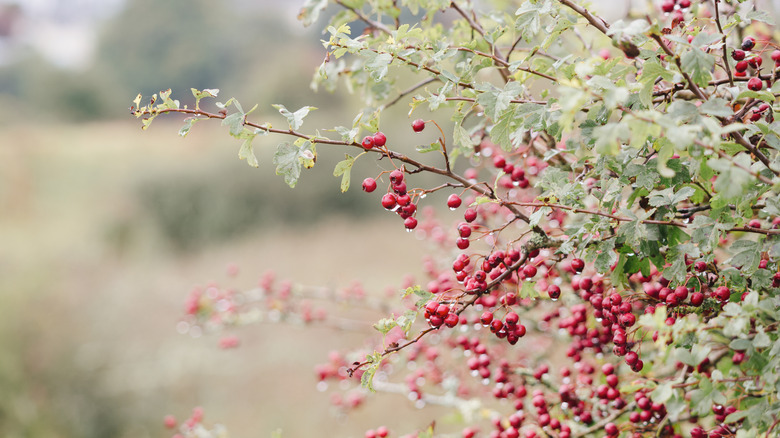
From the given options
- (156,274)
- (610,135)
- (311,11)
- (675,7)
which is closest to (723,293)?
(610,135)

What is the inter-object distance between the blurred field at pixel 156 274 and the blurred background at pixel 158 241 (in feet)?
0.05

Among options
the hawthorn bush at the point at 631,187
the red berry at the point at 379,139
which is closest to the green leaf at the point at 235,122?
the hawthorn bush at the point at 631,187

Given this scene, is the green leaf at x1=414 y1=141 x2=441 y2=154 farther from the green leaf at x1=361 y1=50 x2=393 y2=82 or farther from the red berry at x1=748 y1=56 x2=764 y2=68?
the red berry at x1=748 y1=56 x2=764 y2=68

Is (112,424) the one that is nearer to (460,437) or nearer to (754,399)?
(460,437)

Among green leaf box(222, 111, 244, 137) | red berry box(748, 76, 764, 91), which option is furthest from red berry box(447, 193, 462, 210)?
red berry box(748, 76, 764, 91)

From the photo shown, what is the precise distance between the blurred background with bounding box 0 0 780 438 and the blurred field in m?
0.01

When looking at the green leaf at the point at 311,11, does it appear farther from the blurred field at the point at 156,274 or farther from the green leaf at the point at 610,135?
the blurred field at the point at 156,274

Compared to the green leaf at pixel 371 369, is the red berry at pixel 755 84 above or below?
above

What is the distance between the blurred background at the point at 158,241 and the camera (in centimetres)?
340

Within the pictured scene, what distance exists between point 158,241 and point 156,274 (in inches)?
102

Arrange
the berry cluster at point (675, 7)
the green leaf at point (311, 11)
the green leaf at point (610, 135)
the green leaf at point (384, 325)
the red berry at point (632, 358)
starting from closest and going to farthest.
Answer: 1. the green leaf at point (610, 135)
2. the green leaf at point (384, 325)
3. the red berry at point (632, 358)
4. the berry cluster at point (675, 7)
5. the green leaf at point (311, 11)

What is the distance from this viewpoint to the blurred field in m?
3.35

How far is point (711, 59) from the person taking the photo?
68cm

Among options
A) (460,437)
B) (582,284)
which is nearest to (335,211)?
(460,437)
